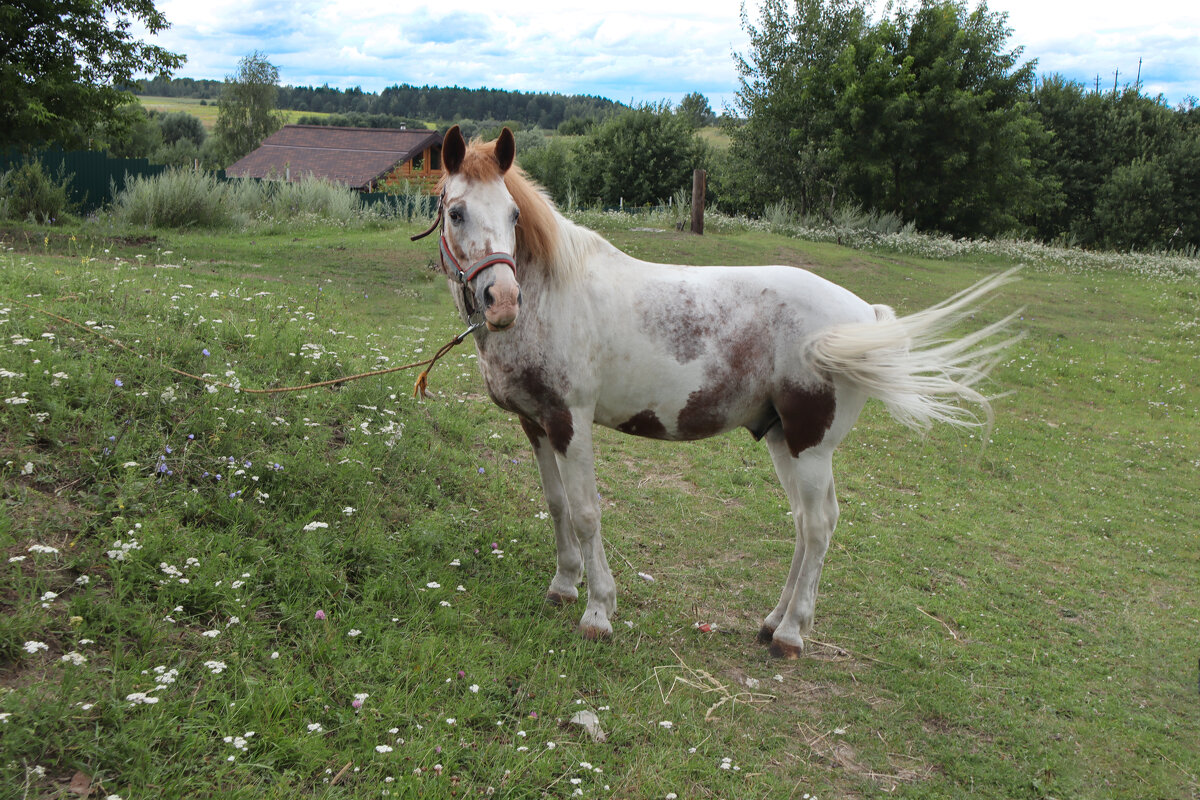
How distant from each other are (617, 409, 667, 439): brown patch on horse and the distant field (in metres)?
105

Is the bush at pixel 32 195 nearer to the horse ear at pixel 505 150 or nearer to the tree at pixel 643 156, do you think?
the horse ear at pixel 505 150

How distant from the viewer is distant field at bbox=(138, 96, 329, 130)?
330 ft

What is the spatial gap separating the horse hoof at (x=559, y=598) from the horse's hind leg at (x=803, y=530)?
3.98 ft

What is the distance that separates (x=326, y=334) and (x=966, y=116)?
27979 mm

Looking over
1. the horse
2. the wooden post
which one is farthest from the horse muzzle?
the wooden post

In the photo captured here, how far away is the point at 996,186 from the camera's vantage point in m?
30.7

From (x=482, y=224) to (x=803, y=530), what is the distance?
2653mm

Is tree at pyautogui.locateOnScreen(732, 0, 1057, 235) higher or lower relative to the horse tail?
higher

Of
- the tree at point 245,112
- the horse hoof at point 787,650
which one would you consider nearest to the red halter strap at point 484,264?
the horse hoof at point 787,650

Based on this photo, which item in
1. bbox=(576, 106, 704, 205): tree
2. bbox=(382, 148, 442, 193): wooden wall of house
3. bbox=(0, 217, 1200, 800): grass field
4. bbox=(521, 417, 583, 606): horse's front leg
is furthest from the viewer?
bbox=(382, 148, 442, 193): wooden wall of house

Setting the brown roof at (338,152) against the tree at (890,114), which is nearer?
the tree at (890,114)

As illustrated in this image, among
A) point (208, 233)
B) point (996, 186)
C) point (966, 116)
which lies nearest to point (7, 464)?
point (208, 233)

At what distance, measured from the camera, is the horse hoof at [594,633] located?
4.27 metres

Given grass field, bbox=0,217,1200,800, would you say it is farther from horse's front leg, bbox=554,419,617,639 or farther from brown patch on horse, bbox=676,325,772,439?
brown patch on horse, bbox=676,325,772,439
